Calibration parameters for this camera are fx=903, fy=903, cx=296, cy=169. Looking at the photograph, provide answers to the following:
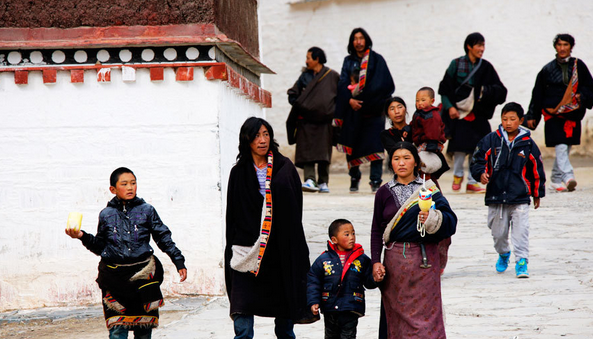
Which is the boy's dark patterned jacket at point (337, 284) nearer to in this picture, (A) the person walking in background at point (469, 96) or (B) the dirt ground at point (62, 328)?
(B) the dirt ground at point (62, 328)

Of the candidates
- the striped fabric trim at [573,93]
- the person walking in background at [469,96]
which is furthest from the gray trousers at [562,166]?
the person walking in background at [469,96]

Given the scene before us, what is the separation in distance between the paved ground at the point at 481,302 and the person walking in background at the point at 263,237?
33.5 inches

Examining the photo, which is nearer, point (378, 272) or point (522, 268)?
point (378, 272)

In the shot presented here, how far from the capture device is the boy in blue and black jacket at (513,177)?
6.85 metres

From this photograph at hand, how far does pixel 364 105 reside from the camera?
11414mm

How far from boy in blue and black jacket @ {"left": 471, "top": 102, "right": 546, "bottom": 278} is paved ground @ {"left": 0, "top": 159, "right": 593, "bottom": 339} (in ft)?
1.02

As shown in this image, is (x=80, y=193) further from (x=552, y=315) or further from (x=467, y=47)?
(x=467, y=47)

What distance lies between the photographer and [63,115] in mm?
6988

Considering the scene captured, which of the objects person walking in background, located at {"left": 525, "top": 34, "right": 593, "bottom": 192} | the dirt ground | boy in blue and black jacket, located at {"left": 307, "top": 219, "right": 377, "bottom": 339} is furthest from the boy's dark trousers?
person walking in background, located at {"left": 525, "top": 34, "right": 593, "bottom": 192}

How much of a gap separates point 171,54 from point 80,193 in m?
1.29

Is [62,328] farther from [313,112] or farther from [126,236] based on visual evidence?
[313,112]

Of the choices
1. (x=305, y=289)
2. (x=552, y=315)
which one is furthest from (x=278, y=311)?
(x=552, y=315)

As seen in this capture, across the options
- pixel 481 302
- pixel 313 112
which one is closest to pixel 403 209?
pixel 481 302

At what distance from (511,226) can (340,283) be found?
2.73 meters
